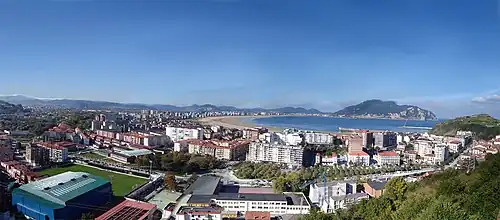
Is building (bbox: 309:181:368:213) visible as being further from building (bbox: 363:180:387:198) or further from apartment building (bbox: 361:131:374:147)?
apartment building (bbox: 361:131:374:147)

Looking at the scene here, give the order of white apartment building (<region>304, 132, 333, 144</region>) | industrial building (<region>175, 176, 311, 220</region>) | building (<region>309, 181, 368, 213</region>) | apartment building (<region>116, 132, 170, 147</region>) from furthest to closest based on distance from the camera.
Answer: white apartment building (<region>304, 132, 333, 144</region>), apartment building (<region>116, 132, 170, 147</region>), building (<region>309, 181, 368, 213</region>), industrial building (<region>175, 176, 311, 220</region>)

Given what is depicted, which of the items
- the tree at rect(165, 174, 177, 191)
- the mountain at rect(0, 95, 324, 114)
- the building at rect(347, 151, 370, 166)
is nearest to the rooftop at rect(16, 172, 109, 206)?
the tree at rect(165, 174, 177, 191)

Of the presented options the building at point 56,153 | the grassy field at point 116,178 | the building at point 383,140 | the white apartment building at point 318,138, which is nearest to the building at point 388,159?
the white apartment building at point 318,138

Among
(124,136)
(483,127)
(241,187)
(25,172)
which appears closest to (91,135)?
(124,136)

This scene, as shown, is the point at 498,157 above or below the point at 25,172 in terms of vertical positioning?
above

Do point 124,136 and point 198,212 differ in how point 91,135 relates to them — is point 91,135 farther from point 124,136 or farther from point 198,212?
point 198,212

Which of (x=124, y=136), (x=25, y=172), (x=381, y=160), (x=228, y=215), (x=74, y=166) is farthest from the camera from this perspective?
(x=124, y=136)

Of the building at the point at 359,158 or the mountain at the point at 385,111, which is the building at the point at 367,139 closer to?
the building at the point at 359,158

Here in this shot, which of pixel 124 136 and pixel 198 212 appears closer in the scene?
pixel 198 212
